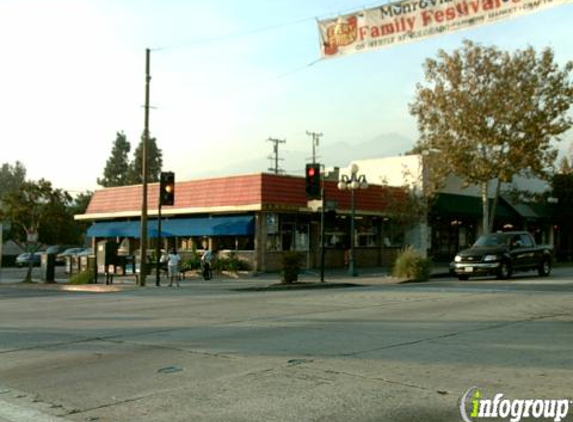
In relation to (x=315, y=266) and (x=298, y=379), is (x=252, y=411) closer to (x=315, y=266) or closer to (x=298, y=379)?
(x=298, y=379)

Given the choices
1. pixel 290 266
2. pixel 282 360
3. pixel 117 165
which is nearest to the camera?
pixel 282 360

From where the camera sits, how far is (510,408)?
256 inches

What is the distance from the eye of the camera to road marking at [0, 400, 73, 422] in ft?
21.7

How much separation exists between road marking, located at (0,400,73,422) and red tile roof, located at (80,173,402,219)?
2485 centimetres

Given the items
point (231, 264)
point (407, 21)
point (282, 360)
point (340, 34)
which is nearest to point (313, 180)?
point (231, 264)

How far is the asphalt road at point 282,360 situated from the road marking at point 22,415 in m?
0.02

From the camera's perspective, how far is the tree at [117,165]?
9775cm

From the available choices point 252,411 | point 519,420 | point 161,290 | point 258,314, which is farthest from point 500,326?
point 161,290

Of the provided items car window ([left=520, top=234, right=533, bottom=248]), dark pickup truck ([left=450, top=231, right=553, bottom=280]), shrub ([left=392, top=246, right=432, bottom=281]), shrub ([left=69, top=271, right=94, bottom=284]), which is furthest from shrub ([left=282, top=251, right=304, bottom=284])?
shrub ([left=69, top=271, right=94, bottom=284])

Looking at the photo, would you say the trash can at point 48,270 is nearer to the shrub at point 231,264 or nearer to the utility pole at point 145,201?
the utility pole at point 145,201

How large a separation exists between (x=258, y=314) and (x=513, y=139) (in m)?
23.7

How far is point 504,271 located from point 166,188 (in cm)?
1327

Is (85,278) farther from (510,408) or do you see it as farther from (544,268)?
(510,408)

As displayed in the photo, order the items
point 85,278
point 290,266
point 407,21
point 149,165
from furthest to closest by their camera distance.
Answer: point 149,165
point 85,278
point 290,266
point 407,21
